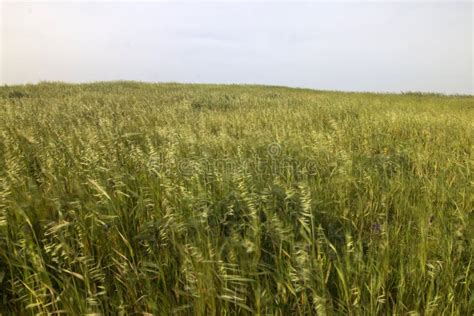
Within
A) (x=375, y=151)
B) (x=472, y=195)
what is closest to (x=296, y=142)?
(x=375, y=151)

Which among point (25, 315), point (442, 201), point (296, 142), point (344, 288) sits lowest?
point (25, 315)

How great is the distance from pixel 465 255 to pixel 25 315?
6.45 ft

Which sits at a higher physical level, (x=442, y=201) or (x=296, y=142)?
(x=296, y=142)

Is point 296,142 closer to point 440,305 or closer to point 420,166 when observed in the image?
point 420,166

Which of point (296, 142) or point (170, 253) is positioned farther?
point (296, 142)

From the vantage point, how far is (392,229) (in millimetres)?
1715

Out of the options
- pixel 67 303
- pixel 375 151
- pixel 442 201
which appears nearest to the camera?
pixel 67 303

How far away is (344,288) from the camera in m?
1.23

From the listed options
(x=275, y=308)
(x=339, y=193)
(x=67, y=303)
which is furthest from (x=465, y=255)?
(x=67, y=303)

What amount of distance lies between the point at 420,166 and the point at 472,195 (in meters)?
0.68

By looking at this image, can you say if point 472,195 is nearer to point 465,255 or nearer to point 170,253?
point 465,255

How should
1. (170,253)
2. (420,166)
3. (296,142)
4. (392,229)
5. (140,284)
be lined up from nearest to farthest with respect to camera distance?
(140,284) < (170,253) < (392,229) < (420,166) < (296,142)

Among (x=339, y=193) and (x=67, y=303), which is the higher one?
(x=339, y=193)

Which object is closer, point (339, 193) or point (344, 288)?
point (344, 288)
